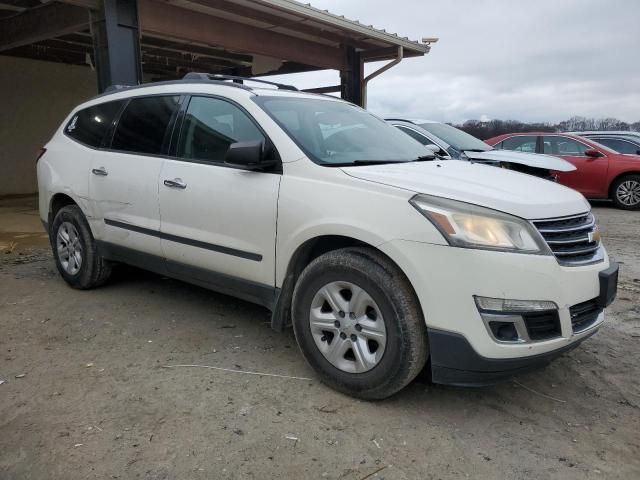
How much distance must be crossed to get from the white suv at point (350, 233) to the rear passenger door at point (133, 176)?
0.6 inches

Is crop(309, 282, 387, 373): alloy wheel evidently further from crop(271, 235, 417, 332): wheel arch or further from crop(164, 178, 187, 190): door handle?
crop(164, 178, 187, 190): door handle

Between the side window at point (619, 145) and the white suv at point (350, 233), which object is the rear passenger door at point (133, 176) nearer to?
the white suv at point (350, 233)

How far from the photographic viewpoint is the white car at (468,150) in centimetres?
752

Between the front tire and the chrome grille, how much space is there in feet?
2.40

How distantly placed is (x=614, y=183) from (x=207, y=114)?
9755mm

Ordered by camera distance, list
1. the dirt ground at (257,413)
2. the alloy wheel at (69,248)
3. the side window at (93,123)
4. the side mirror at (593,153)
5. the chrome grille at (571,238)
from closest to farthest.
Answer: the dirt ground at (257,413), the chrome grille at (571,238), the side window at (93,123), the alloy wheel at (69,248), the side mirror at (593,153)

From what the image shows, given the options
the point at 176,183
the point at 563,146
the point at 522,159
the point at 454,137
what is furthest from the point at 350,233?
the point at 563,146

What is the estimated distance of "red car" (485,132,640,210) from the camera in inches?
419

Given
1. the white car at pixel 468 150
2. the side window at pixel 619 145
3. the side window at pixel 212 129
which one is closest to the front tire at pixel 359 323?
the side window at pixel 212 129

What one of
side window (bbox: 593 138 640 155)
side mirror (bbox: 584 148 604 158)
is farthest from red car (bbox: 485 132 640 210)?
side window (bbox: 593 138 640 155)

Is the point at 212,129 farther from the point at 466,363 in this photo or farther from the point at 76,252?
the point at 466,363

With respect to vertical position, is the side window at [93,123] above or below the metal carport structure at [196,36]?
below

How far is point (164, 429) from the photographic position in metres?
2.63

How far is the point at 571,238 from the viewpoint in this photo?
9.02 feet
